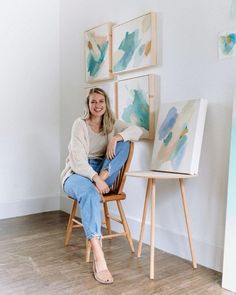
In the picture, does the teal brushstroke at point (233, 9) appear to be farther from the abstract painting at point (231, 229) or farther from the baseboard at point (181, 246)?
the baseboard at point (181, 246)

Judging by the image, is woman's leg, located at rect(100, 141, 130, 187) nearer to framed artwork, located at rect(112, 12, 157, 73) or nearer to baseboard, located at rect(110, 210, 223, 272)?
baseboard, located at rect(110, 210, 223, 272)

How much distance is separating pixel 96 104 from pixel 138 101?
383mm

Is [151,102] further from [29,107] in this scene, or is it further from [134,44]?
[29,107]

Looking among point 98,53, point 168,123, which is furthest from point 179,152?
point 98,53

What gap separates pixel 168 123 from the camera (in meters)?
2.29

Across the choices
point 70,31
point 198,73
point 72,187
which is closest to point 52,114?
point 70,31

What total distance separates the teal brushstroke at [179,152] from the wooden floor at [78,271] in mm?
674

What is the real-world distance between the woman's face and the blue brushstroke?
1.50 feet

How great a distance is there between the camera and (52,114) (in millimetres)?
3715

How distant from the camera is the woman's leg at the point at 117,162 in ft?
7.48

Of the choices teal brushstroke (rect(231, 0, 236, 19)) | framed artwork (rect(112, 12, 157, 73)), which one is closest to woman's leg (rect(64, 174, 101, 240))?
framed artwork (rect(112, 12, 157, 73))

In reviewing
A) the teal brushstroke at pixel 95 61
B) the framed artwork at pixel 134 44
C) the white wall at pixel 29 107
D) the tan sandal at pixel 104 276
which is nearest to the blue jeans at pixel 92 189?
the tan sandal at pixel 104 276

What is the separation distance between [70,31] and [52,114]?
36.4 inches

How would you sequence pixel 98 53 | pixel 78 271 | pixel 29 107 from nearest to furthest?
pixel 78 271
pixel 98 53
pixel 29 107
